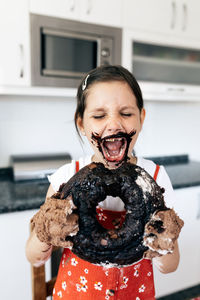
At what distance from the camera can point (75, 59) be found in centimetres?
149

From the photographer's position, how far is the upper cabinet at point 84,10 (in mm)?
1370

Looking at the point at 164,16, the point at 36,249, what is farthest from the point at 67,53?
the point at 36,249

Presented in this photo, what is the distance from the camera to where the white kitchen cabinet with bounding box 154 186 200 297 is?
1656 mm

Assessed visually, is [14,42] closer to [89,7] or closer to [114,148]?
[89,7]

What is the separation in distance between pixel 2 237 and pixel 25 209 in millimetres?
160

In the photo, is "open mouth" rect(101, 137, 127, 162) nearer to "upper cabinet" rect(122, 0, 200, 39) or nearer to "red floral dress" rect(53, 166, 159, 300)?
"red floral dress" rect(53, 166, 159, 300)

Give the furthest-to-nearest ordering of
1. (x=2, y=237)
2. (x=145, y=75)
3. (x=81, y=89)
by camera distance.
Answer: (x=145, y=75) → (x=2, y=237) → (x=81, y=89)

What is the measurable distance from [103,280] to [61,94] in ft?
3.52

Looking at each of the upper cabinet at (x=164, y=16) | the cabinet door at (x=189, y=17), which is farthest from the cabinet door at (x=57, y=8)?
the cabinet door at (x=189, y=17)

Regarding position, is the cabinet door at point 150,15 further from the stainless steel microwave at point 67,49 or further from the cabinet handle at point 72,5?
the cabinet handle at point 72,5

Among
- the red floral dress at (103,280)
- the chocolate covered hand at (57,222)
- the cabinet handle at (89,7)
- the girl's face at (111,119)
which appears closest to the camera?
the chocolate covered hand at (57,222)

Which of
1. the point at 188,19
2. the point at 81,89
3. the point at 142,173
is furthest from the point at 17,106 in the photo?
the point at 142,173

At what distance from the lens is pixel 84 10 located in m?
1.45

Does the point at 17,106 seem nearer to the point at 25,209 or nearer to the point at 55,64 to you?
the point at 55,64
